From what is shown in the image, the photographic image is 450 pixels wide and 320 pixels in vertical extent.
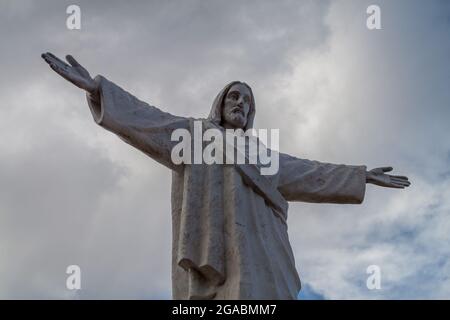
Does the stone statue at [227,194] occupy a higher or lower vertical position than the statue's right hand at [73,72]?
lower

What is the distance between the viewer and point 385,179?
34.5 feet

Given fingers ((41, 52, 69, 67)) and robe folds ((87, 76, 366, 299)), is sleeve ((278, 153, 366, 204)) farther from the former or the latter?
fingers ((41, 52, 69, 67))

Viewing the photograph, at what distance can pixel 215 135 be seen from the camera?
980 centimetres

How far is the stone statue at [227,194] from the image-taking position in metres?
8.61

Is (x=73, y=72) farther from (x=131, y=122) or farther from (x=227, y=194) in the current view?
(x=227, y=194)

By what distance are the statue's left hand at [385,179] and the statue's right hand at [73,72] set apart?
3668 millimetres

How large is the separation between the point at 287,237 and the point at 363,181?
148 cm

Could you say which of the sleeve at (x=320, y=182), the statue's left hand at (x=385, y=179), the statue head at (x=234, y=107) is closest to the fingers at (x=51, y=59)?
the statue head at (x=234, y=107)

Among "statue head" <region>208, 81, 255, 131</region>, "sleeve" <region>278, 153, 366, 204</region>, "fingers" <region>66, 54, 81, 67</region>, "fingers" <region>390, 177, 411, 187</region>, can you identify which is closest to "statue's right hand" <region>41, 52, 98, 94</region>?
"fingers" <region>66, 54, 81, 67</region>

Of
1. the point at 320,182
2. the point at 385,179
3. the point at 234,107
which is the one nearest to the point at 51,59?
the point at 234,107

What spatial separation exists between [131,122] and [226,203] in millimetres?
1541

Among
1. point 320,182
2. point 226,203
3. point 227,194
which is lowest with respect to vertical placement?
point 226,203

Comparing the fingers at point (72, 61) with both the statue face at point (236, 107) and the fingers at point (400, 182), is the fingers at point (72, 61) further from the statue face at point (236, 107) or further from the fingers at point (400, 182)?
the fingers at point (400, 182)
